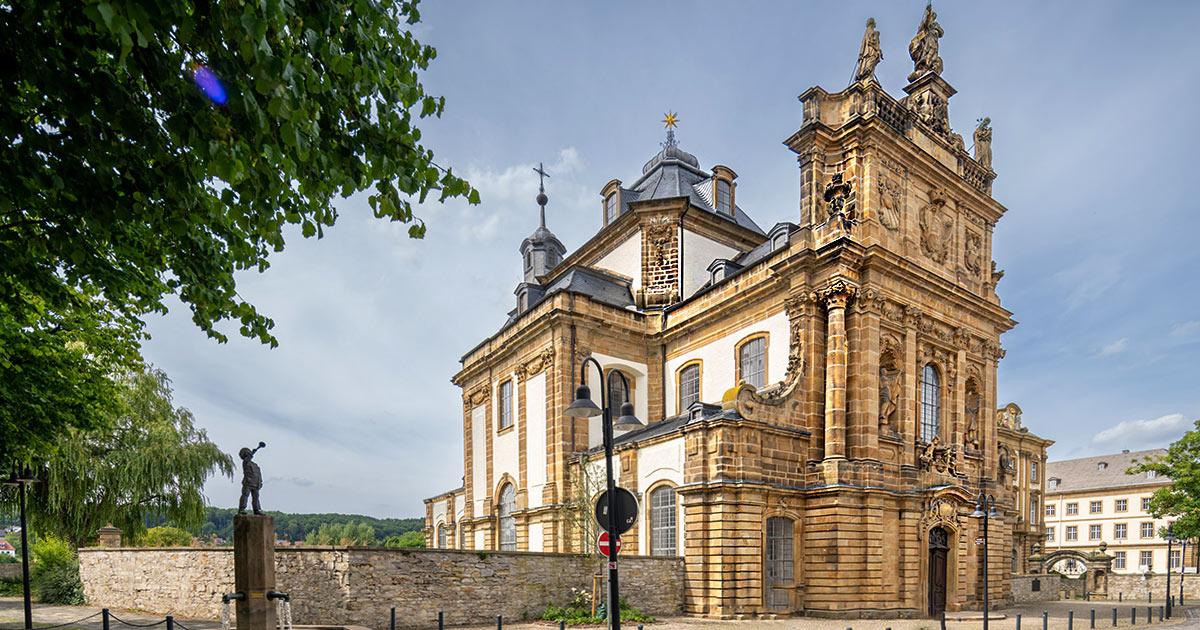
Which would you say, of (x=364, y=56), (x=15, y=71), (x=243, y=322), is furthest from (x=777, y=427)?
(x=15, y=71)

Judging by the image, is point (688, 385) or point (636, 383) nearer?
point (688, 385)

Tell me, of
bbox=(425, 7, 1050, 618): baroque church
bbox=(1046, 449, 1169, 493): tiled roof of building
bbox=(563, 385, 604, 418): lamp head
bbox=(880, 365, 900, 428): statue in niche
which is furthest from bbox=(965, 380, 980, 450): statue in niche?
bbox=(1046, 449, 1169, 493): tiled roof of building

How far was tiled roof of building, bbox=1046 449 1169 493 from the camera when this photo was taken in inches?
2408

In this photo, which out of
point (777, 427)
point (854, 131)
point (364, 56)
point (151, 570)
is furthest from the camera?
point (854, 131)

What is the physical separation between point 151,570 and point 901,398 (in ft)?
68.1

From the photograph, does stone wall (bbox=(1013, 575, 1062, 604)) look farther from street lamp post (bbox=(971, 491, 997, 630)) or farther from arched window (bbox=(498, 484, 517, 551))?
arched window (bbox=(498, 484, 517, 551))

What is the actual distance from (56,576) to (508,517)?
1456cm

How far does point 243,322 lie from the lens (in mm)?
7473

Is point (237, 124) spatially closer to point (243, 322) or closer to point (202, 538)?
point (243, 322)

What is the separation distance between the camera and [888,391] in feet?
72.2

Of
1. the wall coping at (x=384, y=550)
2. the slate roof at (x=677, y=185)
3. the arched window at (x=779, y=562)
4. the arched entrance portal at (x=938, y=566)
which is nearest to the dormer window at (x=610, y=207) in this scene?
the slate roof at (x=677, y=185)

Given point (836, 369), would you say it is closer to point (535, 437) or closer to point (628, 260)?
point (535, 437)

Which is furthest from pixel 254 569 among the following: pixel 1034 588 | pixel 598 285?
pixel 1034 588

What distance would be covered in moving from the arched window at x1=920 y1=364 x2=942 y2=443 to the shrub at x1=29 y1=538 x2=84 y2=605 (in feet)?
84.6
